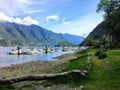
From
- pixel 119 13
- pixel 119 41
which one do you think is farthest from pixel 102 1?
pixel 119 13

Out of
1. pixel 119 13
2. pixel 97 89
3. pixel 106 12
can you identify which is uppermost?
pixel 106 12

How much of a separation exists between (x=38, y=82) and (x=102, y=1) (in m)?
91.4

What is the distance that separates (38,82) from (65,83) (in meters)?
2.70

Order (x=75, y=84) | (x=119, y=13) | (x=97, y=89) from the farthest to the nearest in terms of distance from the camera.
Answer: (x=119, y=13)
(x=75, y=84)
(x=97, y=89)

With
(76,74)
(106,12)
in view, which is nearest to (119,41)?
(106,12)

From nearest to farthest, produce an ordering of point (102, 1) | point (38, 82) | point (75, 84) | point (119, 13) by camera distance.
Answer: point (75, 84) → point (38, 82) → point (119, 13) → point (102, 1)

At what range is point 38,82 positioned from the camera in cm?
2509

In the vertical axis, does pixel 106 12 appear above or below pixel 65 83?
above

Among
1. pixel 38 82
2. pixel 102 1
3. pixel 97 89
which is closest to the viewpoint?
pixel 97 89

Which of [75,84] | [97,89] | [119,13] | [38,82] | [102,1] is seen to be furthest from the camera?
[102,1]

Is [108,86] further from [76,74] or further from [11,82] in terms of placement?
[11,82]

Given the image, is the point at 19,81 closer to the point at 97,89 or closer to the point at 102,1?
the point at 97,89

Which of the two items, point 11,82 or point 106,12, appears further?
point 106,12

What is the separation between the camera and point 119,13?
4059 centimetres
